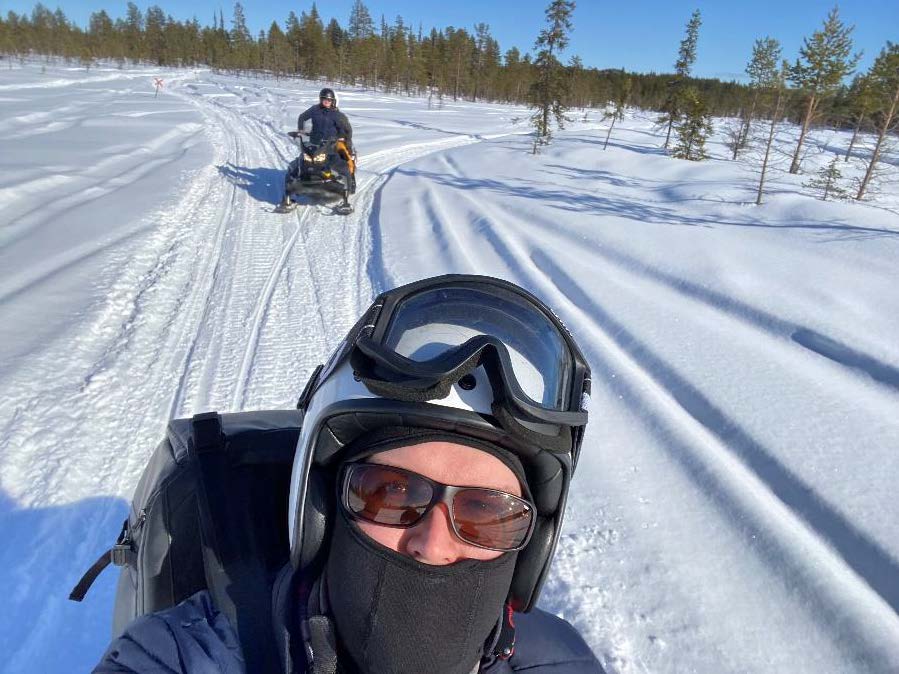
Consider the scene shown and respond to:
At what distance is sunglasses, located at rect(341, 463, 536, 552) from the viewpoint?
47.6 inches

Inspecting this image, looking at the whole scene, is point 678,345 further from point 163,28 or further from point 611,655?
point 163,28

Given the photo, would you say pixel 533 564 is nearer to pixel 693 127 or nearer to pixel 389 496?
pixel 389 496

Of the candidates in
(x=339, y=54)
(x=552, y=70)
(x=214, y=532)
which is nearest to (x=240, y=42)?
(x=339, y=54)

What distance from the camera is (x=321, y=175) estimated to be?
27.7 feet

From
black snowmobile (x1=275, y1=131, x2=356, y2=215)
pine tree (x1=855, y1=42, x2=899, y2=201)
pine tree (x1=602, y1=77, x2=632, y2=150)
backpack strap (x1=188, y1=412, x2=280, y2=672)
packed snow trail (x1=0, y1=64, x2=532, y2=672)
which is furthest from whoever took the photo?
pine tree (x1=602, y1=77, x2=632, y2=150)

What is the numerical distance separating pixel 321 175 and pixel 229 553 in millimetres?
7853

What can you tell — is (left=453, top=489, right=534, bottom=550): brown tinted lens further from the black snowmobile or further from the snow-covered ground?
the black snowmobile

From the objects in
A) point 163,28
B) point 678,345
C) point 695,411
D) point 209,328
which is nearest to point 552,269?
point 678,345

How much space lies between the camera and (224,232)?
22.9ft

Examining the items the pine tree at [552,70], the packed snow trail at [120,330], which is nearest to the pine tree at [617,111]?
the pine tree at [552,70]

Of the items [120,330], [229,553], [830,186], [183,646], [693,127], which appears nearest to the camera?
[183,646]

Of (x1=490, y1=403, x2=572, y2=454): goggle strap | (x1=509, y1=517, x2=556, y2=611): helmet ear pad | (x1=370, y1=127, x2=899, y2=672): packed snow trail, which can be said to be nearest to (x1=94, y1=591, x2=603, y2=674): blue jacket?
(x1=509, y1=517, x2=556, y2=611): helmet ear pad

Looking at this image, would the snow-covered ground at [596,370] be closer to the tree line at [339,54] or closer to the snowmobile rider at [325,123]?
the snowmobile rider at [325,123]

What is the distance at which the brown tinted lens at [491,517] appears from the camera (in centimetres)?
122
